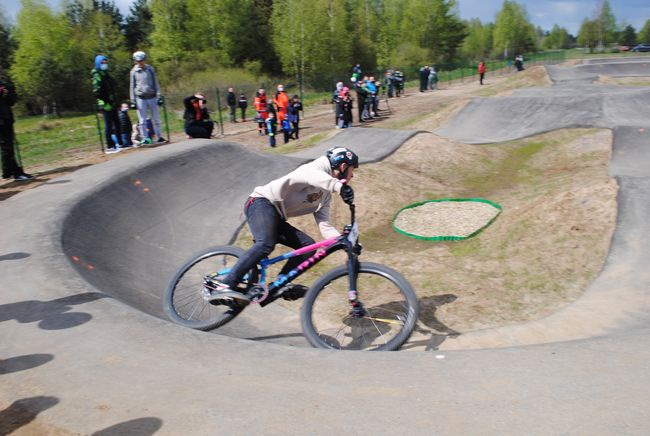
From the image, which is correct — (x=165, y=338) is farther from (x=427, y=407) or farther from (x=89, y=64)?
(x=89, y=64)

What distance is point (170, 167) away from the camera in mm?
10461

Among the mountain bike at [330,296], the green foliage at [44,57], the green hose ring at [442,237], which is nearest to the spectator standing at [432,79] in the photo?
the green foliage at [44,57]

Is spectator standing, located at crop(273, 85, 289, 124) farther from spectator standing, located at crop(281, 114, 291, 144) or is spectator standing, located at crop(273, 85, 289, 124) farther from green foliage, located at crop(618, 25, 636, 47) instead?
green foliage, located at crop(618, 25, 636, 47)

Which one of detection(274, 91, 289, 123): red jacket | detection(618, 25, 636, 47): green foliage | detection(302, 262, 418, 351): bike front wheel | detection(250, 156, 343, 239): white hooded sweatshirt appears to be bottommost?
detection(302, 262, 418, 351): bike front wheel

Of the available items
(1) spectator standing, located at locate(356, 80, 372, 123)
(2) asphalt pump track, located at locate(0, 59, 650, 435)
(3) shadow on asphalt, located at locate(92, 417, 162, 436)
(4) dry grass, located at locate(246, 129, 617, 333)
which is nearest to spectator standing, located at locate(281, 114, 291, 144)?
(1) spectator standing, located at locate(356, 80, 372, 123)

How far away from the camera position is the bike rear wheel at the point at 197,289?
17.7ft

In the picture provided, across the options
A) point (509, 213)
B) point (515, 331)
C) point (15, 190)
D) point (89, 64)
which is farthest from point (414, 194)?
point (89, 64)

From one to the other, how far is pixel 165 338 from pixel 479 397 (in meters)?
2.47

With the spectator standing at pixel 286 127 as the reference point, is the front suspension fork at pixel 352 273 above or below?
below

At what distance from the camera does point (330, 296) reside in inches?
206

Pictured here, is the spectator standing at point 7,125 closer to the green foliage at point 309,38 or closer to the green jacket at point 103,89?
the green jacket at point 103,89

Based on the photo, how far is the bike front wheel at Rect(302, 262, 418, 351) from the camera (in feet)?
15.5

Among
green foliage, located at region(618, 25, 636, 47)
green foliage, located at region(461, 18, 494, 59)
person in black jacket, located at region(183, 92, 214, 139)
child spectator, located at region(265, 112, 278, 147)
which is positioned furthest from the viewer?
green foliage, located at region(618, 25, 636, 47)

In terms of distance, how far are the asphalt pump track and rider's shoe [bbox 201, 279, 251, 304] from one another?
1.49 feet
